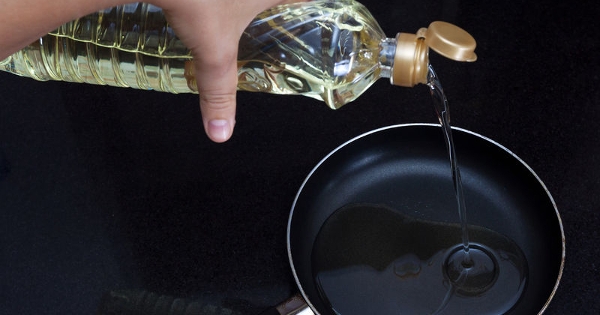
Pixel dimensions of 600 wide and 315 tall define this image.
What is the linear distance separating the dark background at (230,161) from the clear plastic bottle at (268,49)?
0.17 metres

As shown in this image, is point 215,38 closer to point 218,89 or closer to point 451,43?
point 218,89

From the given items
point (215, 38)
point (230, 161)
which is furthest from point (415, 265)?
point (215, 38)

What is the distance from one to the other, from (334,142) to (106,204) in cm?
33

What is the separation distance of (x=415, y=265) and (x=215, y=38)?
0.41 meters

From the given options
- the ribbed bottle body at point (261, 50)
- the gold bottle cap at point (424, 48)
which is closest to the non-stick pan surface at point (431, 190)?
the ribbed bottle body at point (261, 50)

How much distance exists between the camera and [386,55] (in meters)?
0.73

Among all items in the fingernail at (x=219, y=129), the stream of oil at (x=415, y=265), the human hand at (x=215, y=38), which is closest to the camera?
the human hand at (x=215, y=38)

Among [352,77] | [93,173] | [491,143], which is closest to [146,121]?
[93,173]

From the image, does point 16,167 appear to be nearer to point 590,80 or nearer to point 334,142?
point 334,142

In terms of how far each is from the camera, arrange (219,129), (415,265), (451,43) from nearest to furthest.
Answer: (451,43) < (219,129) < (415,265)

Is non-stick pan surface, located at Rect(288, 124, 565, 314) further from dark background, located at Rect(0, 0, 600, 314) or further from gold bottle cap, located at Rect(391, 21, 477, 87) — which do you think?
gold bottle cap, located at Rect(391, 21, 477, 87)

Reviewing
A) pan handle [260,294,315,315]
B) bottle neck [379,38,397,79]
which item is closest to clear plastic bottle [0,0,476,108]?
bottle neck [379,38,397,79]

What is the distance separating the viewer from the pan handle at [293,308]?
0.83 meters

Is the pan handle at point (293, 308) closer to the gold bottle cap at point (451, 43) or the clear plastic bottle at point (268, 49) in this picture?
the clear plastic bottle at point (268, 49)
